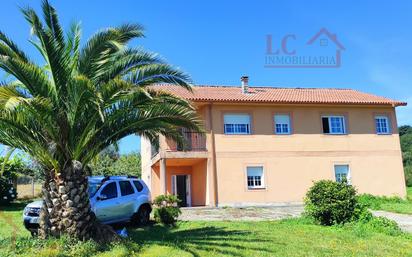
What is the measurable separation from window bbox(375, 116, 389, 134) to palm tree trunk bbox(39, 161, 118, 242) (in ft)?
67.7

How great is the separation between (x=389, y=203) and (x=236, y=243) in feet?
51.8

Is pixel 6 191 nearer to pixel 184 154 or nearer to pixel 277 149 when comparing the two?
pixel 184 154

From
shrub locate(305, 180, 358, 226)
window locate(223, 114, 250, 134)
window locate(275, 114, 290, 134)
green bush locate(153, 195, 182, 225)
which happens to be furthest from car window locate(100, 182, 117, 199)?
window locate(275, 114, 290, 134)

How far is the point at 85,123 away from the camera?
32.0ft

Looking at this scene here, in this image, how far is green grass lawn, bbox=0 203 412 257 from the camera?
8977mm

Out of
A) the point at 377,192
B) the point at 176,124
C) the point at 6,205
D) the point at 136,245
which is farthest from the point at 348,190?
the point at 6,205

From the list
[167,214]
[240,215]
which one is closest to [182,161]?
[240,215]

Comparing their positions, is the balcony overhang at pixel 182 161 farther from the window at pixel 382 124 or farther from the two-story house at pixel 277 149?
the window at pixel 382 124

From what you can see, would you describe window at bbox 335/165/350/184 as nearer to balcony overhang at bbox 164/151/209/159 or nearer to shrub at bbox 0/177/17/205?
balcony overhang at bbox 164/151/209/159

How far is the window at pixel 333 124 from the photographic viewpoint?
82.3ft

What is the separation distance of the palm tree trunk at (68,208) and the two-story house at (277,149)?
12124mm

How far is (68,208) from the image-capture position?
9.51 metres

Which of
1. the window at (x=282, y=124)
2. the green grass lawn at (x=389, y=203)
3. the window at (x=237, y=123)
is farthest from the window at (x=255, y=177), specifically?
the green grass lawn at (x=389, y=203)

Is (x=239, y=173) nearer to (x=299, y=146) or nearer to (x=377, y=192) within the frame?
(x=299, y=146)
